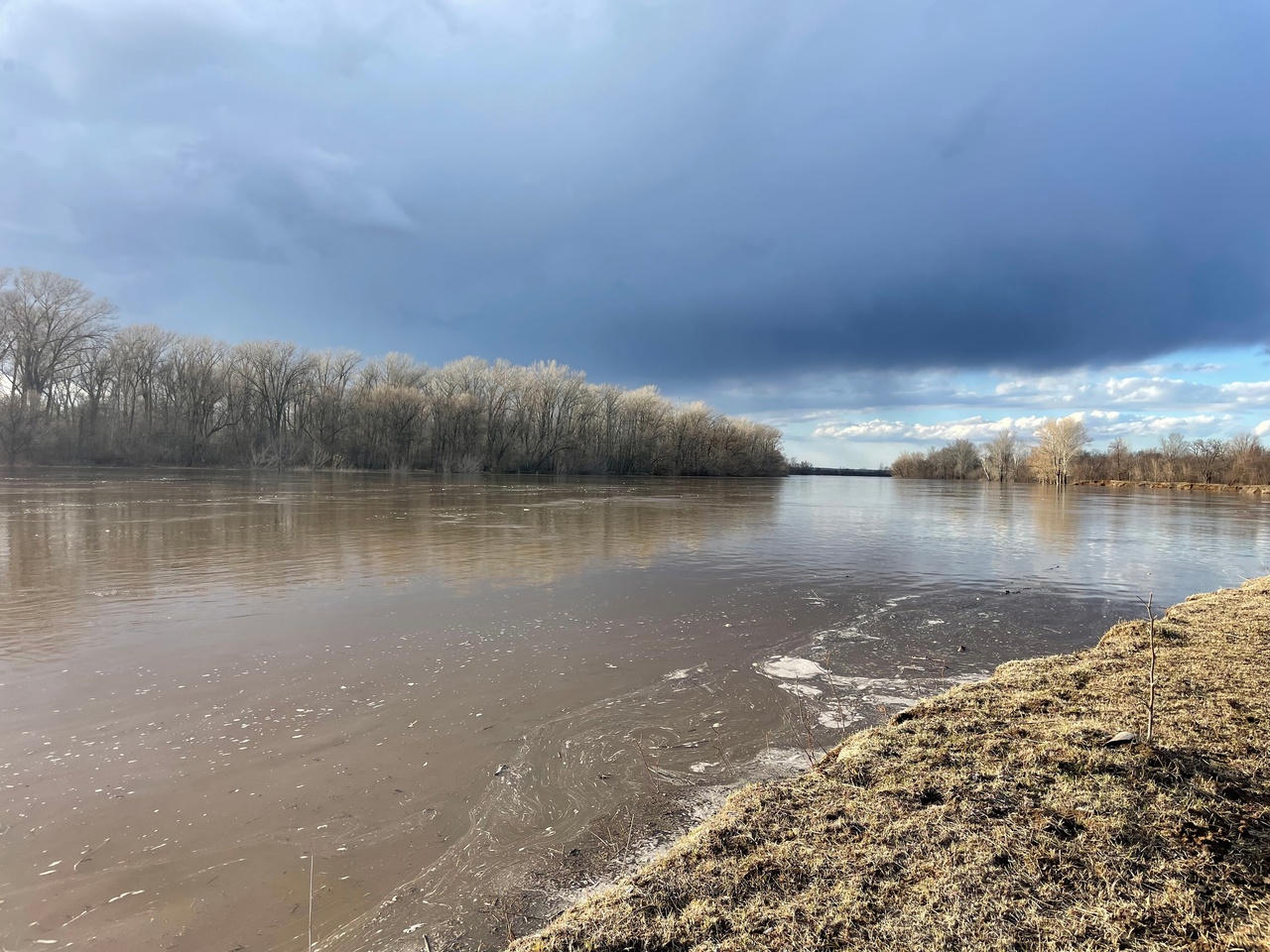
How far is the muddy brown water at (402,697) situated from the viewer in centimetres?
337

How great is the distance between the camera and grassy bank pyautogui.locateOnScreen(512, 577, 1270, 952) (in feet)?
8.09

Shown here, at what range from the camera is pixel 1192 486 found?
72750 millimetres

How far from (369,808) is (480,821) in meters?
0.76

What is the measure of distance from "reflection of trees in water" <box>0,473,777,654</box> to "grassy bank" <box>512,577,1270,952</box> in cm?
798

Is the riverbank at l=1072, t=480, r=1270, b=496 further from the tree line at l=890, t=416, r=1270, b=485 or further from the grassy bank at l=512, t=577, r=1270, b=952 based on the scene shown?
the grassy bank at l=512, t=577, r=1270, b=952

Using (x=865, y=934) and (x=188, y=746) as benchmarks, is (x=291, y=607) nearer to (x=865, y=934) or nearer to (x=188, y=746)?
(x=188, y=746)

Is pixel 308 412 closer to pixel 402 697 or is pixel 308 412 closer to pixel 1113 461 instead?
pixel 402 697

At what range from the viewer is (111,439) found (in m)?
61.0

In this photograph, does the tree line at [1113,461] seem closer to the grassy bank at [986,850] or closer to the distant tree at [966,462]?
the distant tree at [966,462]

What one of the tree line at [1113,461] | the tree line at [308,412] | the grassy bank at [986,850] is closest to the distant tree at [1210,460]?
the tree line at [1113,461]

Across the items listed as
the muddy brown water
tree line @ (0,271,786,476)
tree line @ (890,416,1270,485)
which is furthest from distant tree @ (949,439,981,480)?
the muddy brown water

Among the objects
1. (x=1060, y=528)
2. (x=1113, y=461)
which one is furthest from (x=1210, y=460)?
(x=1060, y=528)

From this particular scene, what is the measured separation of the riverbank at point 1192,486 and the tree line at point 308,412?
150 ft

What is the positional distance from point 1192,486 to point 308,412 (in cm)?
10466
